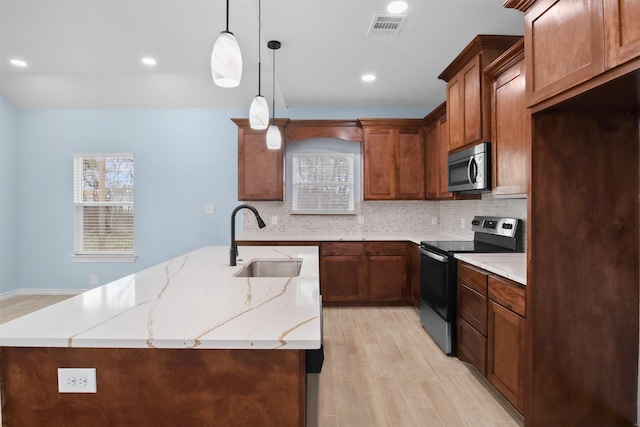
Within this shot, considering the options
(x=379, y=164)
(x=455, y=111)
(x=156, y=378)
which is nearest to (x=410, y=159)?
(x=379, y=164)

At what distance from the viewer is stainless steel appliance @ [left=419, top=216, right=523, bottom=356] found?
2.82 meters

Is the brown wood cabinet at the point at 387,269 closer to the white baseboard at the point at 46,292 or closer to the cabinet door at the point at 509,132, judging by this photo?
the cabinet door at the point at 509,132

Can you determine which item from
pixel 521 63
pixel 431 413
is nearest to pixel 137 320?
pixel 431 413

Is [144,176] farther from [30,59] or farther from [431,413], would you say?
[431,413]

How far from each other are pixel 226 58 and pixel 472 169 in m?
2.08

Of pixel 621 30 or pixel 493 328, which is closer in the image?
pixel 621 30

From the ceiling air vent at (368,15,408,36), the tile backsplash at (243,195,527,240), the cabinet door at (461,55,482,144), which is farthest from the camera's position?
the tile backsplash at (243,195,527,240)

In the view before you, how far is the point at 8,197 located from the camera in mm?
4730

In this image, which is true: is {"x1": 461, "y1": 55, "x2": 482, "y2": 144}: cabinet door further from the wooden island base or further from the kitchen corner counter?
the wooden island base

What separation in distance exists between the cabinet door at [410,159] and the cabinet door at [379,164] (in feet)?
0.25

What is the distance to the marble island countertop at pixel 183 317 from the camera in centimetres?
100

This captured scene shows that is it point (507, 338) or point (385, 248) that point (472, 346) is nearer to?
point (507, 338)

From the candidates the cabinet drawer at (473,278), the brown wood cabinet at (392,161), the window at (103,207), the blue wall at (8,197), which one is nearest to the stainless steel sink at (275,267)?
the cabinet drawer at (473,278)

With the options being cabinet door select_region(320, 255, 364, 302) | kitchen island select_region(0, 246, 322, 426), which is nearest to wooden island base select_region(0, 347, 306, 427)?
kitchen island select_region(0, 246, 322, 426)
